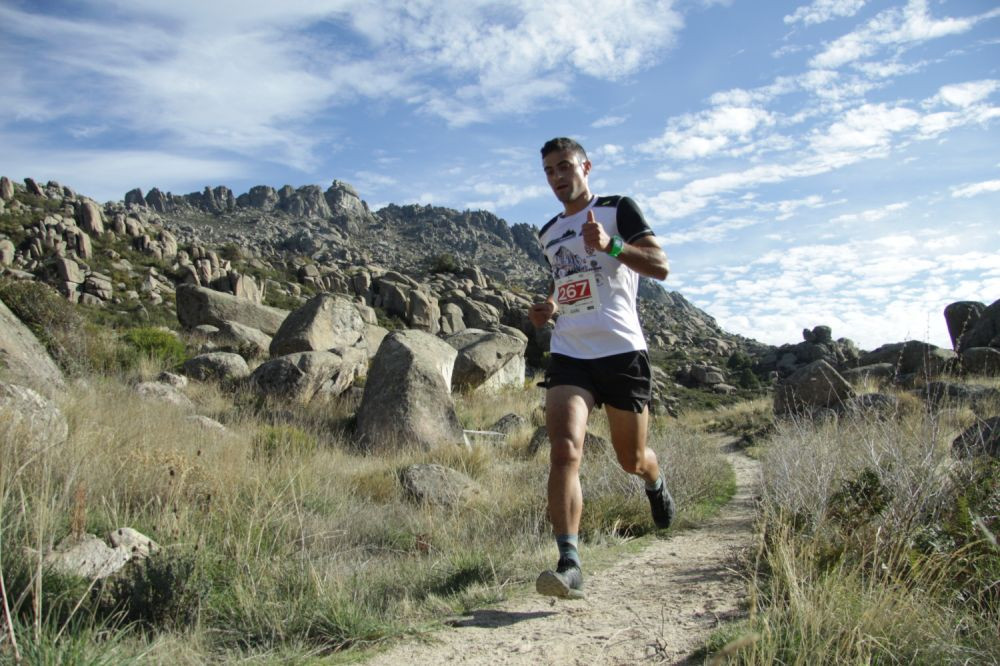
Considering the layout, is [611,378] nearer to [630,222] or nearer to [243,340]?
[630,222]

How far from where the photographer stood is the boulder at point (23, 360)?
7.25m

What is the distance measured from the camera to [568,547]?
3555 millimetres

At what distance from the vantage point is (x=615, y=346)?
12.9 ft

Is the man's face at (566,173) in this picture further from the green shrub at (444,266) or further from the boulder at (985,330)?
the green shrub at (444,266)

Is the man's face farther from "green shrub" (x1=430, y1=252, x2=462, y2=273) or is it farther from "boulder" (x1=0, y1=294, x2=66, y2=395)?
"green shrub" (x1=430, y1=252, x2=462, y2=273)

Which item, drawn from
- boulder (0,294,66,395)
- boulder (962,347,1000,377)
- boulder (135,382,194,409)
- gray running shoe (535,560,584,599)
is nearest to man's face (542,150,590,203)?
gray running shoe (535,560,584,599)

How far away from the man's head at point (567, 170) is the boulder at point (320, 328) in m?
11.5

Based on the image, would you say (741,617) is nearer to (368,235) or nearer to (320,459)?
(320,459)

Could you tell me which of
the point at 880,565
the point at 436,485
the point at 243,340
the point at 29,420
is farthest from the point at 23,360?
the point at 243,340

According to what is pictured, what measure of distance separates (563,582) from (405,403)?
7434mm

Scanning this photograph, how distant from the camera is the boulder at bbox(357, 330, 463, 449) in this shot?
10.2m

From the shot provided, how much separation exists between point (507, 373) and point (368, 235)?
10002 centimetres

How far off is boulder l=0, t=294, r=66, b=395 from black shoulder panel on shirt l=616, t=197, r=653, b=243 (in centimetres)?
620

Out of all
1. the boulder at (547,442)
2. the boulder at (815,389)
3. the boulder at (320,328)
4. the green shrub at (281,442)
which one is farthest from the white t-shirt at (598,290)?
the boulder at (815,389)
